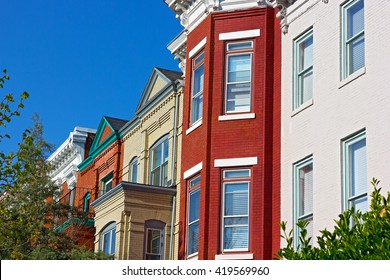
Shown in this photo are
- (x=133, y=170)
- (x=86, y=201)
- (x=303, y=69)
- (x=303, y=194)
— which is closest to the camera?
(x=303, y=194)

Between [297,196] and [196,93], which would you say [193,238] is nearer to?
[196,93]

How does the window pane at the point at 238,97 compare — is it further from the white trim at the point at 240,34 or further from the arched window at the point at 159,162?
the arched window at the point at 159,162

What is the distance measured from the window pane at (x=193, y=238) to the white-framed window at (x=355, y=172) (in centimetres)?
670

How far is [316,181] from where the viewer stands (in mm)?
21250

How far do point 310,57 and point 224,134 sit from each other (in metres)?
3.40

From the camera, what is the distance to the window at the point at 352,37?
20.8 meters

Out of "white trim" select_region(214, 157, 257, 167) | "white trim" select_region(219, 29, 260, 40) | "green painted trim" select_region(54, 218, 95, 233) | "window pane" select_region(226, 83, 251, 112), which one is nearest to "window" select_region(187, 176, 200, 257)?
"white trim" select_region(214, 157, 257, 167)

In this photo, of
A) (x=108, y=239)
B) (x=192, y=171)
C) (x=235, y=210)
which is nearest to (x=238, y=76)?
(x=192, y=171)

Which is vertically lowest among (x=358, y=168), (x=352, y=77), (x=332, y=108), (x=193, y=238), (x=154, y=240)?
(x=193, y=238)

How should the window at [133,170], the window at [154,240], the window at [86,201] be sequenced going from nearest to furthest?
the window at [154,240]
the window at [133,170]
the window at [86,201]

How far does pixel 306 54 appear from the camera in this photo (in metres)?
23.3

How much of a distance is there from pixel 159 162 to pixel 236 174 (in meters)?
7.70

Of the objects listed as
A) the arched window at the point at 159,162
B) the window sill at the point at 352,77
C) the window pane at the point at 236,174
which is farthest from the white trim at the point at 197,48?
the window sill at the point at 352,77

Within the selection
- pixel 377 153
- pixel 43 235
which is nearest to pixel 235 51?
pixel 377 153
